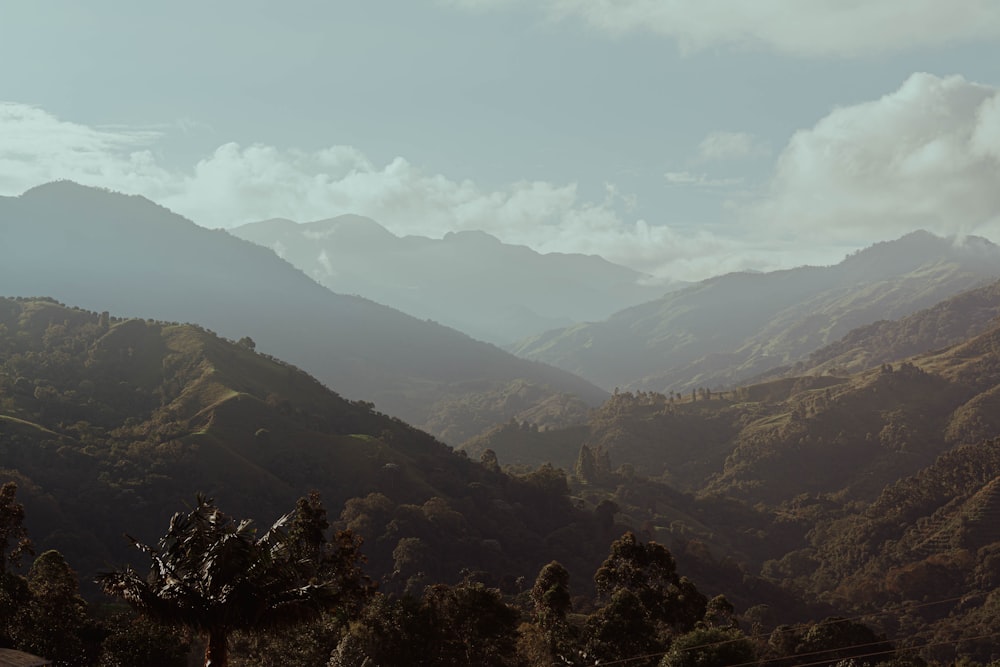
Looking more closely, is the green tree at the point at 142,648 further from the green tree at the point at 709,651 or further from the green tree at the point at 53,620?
the green tree at the point at 709,651

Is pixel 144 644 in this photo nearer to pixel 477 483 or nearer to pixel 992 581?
pixel 477 483

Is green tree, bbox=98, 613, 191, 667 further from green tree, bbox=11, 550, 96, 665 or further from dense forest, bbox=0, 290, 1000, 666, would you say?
green tree, bbox=11, 550, 96, 665

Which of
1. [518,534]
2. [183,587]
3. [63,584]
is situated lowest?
[518,534]

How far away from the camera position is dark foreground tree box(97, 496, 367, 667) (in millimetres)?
21672

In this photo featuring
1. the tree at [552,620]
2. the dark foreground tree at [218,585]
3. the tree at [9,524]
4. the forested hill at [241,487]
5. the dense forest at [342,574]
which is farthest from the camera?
the forested hill at [241,487]

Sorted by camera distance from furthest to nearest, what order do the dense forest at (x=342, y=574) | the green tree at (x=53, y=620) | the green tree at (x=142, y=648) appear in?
the green tree at (x=53, y=620) < the green tree at (x=142, y=648) < the dense forest at (x=342, y=574)

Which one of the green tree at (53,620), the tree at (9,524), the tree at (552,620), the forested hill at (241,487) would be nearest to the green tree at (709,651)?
the tree at (552,620)

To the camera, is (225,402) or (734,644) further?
(225,402)

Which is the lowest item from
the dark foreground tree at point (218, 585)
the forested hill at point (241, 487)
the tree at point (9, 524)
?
the forested hill at point (241, 487)

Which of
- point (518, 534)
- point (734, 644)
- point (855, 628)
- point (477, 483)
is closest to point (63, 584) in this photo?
point (734, 644)

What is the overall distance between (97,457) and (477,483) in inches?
3269

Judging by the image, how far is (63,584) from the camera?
177ft

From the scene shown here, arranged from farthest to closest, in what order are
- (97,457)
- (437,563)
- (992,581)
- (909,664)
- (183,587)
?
(992,581) < (97,457) < (437,563) < (909,664) < (183,587)

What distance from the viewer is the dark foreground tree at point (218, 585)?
2167 centimetres
